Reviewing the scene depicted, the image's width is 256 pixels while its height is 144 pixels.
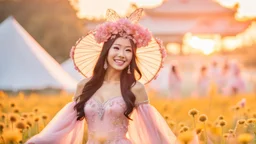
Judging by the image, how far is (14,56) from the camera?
38.6ft

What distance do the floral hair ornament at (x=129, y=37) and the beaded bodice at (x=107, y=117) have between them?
0.28 m

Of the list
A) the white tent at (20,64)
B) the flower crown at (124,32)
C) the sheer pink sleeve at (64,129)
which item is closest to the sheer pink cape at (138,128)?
the sheer pink sleeve at (64,129)

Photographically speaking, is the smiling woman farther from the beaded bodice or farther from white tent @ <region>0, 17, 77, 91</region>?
white tent @ <region>0, 17, 77, 91</region>

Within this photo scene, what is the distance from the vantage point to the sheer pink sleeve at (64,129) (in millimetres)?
3518

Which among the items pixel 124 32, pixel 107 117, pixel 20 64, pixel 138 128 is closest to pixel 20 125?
pixel 107 117

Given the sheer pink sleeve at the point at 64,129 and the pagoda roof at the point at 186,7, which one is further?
the pagoda roof at the point at 186,7

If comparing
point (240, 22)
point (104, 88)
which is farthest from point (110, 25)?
point (240, 22)

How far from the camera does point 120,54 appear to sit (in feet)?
11.7

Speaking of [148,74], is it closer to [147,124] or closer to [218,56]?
[147,124]

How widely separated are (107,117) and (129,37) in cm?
41

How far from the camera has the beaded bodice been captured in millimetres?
3529

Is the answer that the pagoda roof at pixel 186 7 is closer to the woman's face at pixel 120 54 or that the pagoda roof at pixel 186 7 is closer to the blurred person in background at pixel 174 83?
the blurred person in background at pixel 174 83

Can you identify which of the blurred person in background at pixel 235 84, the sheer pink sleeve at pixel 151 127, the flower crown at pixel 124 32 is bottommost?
the blurred person in background at pixel 235 84

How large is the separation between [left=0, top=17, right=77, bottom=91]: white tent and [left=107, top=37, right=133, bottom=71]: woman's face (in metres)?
8.11
